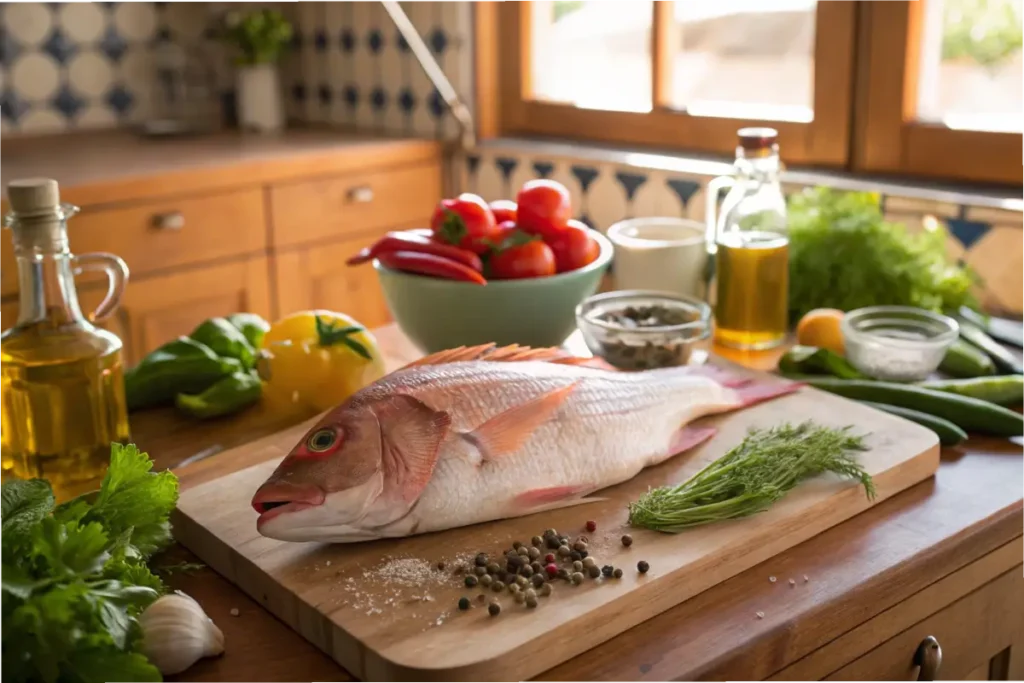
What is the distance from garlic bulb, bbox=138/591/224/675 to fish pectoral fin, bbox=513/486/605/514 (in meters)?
0.28

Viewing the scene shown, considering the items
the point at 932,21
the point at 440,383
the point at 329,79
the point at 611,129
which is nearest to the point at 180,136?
the point at 329,79

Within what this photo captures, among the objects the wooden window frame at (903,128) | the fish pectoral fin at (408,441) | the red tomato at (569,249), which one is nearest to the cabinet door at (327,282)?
the wooden window frame at (903,128)

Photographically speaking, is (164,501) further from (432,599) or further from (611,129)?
(611,129)

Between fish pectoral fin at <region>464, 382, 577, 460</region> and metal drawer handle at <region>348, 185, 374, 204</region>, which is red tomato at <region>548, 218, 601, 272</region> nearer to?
fish pectoral fin at <region>464, 382, 577, 460</region>

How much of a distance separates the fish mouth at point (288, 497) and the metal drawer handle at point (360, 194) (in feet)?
6.06

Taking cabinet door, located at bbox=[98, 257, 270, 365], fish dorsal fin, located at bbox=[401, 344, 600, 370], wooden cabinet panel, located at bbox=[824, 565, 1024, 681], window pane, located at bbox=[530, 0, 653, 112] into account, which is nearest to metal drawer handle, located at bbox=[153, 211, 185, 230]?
cabinet door, located at bbox=[98, 257, 270, 365]

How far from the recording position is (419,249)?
1.37m

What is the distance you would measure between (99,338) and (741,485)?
2.03 ft

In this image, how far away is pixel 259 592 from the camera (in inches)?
35.3

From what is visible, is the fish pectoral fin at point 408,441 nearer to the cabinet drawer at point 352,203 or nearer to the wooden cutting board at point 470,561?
the wooden cutting board at point 470,561

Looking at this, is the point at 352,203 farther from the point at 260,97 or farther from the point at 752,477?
the point at 752,477

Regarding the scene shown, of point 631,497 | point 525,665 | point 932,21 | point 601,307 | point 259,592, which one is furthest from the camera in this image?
point 932,21

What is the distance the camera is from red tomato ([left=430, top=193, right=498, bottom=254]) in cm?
138

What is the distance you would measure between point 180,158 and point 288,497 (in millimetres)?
1867
